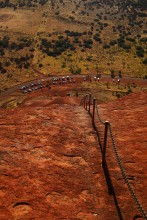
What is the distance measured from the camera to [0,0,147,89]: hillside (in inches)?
2211

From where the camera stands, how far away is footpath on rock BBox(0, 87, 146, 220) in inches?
277

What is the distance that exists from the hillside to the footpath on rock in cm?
4019

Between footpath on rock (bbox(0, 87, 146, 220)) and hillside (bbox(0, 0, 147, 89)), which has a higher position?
hillside (bbox(0, 0, 147, 89))

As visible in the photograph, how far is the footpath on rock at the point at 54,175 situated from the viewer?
704 cm

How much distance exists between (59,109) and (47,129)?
2.58 meters

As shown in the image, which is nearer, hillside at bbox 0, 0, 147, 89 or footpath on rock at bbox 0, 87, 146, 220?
footpath on rock at bbox 0, 87, 146, 220

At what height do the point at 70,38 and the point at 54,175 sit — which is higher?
the point at 70,38

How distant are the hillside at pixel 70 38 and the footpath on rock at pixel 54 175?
40193 mm

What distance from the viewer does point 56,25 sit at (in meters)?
76.7

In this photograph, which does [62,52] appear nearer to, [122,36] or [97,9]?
[122,36]

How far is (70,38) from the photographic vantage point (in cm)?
6956

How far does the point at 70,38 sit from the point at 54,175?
6409cm

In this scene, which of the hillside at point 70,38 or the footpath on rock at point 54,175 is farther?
the hillside at point 70,38

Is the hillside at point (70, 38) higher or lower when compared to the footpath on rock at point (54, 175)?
higher
